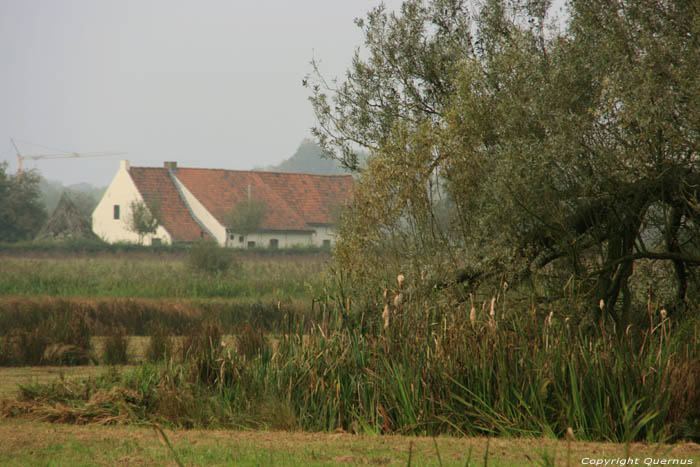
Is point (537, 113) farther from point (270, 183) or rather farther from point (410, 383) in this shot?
point (270, 183)

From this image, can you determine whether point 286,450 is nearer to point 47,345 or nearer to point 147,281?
point 47,345

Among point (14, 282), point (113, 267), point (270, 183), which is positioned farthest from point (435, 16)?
point (270, 183)

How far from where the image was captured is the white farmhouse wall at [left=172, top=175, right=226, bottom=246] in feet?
158

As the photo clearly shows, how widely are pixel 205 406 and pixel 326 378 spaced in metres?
1.30

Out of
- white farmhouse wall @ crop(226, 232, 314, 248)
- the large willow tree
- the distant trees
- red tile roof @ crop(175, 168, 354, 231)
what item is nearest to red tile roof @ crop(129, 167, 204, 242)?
red tile roof @ crop(175, 168, 354, 231)

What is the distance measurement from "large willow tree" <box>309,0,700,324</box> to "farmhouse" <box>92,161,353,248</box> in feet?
114

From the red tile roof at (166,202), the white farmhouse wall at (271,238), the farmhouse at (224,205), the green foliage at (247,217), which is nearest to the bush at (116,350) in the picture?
the farmhouse at (224,205)

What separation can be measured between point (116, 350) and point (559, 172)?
25.1ft

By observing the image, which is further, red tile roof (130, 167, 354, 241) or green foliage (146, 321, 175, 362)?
red tile roof (130, 167, 354, 241)

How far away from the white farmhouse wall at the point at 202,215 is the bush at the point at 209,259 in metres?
20.5

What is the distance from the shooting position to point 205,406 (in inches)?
323

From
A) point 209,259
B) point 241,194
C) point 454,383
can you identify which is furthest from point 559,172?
point 241,194

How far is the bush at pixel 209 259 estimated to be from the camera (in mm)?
26719

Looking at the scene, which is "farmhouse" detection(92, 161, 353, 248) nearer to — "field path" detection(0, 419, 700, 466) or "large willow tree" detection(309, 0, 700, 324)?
"large willow tree" detection(309, 0, 700, 324)
